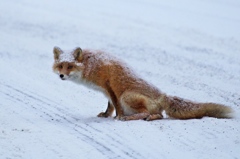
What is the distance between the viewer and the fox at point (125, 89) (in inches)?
316

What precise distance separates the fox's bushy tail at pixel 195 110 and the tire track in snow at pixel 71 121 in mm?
1365

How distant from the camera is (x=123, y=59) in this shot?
11742 mm

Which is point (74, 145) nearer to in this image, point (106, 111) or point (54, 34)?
point (106, 111)

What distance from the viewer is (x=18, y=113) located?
8.59 meters

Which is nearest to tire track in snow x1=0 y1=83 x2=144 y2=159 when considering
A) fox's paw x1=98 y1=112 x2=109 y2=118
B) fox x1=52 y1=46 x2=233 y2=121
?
fox's paw x1=98 y1=112 x2=109 y2=118

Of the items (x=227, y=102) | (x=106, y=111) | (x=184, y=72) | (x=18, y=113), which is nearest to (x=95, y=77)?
(x=106, y=111)

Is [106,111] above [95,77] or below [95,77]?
below

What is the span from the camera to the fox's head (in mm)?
8281

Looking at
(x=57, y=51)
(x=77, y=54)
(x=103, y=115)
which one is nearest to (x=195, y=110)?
(x=103, y=115)

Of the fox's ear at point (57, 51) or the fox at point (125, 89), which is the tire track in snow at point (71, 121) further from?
the fox's ear at point (57, 51)

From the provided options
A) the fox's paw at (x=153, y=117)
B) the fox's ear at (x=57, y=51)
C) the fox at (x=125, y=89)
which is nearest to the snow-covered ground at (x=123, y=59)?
the fox's paw at (x=153, y=117)

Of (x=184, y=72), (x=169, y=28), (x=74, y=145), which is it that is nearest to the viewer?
(x=74, y=145)

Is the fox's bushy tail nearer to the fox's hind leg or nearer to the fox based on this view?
the fox

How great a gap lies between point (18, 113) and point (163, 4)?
769 inches
